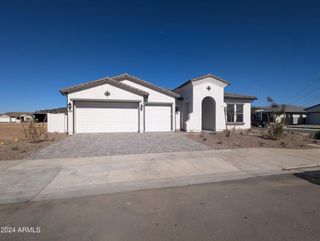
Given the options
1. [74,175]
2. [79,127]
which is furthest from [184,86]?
[74,175]

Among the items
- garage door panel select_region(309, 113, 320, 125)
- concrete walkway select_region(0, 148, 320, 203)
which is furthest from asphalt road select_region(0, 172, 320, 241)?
garage door panel select_region(309, 113, 320, 125)

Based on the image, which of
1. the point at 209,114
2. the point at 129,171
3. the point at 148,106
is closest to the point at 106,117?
the point at 148,106

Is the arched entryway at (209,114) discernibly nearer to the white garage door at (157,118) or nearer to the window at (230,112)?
the window at (230,112)

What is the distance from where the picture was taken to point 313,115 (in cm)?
4153

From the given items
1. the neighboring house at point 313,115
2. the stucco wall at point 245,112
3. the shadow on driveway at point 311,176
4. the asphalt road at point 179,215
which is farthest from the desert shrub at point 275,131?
the neighboring house at point 313,115

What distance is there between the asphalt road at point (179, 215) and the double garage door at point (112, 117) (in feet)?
39.8

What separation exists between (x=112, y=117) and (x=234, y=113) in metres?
12.2

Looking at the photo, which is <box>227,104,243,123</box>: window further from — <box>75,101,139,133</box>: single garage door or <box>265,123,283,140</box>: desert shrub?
<box>75,101,139,133</box>: single garage door

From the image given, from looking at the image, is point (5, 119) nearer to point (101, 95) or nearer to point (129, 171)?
point (101, 95)

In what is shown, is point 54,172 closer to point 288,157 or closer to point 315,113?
point 288,157

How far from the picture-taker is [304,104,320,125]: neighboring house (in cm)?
3997

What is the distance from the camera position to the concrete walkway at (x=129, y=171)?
4.95m

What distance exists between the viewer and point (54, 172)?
245 inches

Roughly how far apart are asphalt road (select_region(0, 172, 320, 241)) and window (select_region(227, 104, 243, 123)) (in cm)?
1492
